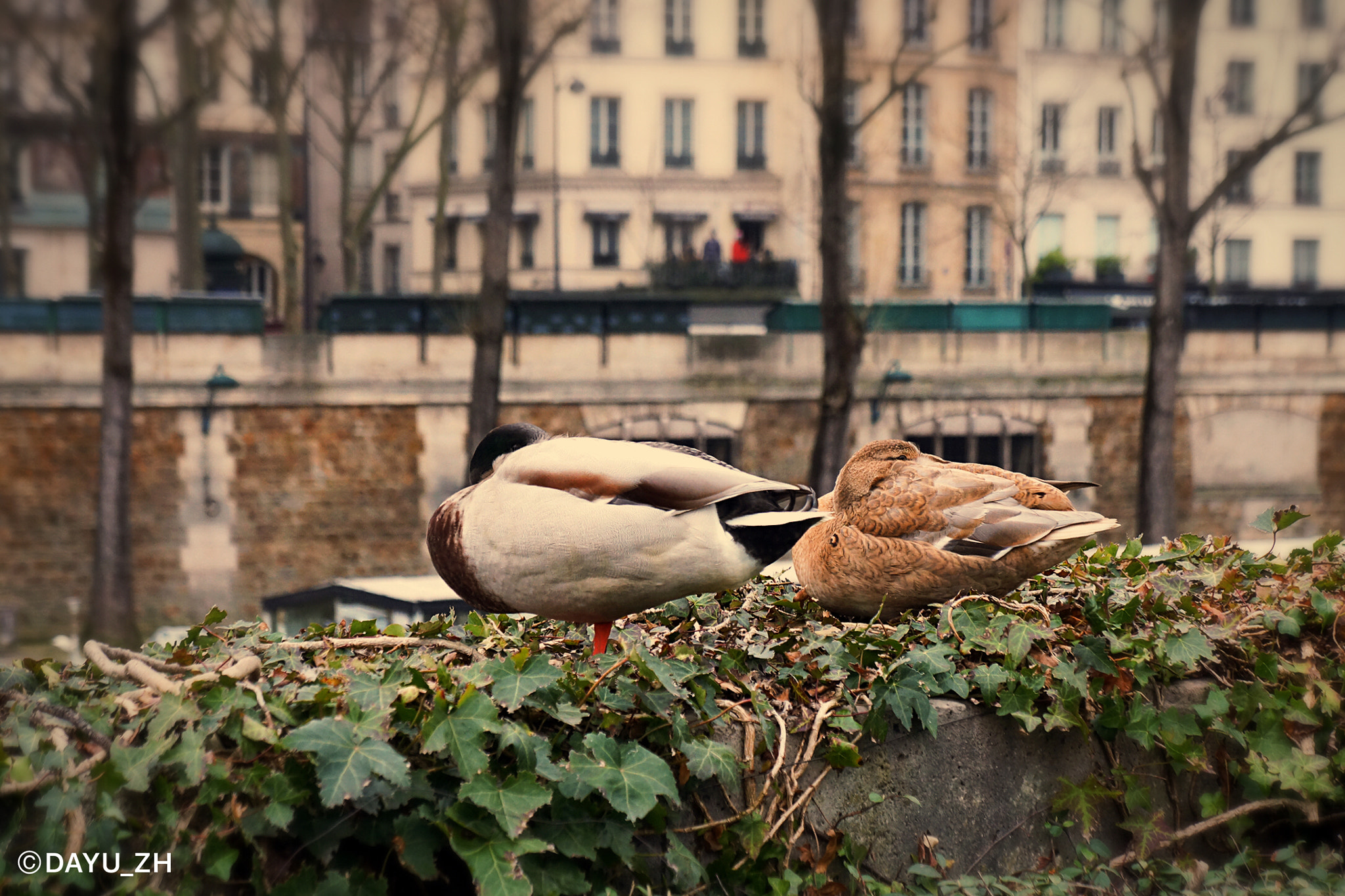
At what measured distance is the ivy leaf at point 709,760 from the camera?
A: 2404 mm

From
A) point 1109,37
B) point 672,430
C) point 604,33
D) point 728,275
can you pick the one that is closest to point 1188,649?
point 672,430

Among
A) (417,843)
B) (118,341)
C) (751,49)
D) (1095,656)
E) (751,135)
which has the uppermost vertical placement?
(751,49)

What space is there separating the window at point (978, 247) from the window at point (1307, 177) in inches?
420

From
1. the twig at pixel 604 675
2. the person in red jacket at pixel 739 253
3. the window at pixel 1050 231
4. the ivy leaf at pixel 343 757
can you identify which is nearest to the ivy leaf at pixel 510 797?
the ivy leaf at pixel 343 757

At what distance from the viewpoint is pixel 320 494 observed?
62.6 feet

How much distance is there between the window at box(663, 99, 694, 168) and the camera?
36.4m

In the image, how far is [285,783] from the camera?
6.94ft

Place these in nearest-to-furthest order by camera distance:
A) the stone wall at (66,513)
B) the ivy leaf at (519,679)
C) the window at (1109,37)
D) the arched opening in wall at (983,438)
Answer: the ivy leaf at (519,679) < the stone wall at (66,513) < the arched opening in wall at (983,438) < the window at (1109,37)

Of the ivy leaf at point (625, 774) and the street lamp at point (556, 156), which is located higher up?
the street lamp at point (556, 156)

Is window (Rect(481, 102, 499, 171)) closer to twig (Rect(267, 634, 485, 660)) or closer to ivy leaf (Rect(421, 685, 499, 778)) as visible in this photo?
twig (Rect(267, 634, 485, 660))

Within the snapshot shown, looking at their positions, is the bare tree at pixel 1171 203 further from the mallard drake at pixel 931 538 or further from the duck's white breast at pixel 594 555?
the duck's white breast at pixel 594 555

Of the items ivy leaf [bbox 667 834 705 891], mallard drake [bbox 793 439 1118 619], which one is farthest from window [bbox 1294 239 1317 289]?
ivy leaf [bbox 667 834 705 891]

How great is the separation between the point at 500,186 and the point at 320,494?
6.75m

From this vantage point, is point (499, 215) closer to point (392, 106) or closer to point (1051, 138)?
point (392, 106)
